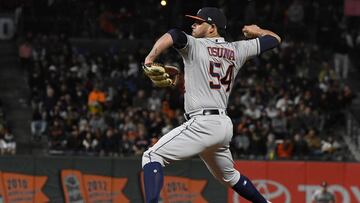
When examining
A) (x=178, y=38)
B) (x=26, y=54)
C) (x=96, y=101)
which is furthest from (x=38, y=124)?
(x=178, y=38)

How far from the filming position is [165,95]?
67.1ft

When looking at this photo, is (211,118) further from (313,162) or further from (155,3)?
(155,3)

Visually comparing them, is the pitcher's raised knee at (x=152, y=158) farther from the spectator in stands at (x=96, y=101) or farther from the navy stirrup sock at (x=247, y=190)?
the spectator in stands at (x=96, y=101)

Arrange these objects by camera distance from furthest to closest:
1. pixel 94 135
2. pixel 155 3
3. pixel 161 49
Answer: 1. pixel 155 3
2. pixel 94 135
3. pixel 161 49

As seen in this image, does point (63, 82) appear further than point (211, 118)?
Yes

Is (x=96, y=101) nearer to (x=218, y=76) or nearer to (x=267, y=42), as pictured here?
(x=267, y=42)

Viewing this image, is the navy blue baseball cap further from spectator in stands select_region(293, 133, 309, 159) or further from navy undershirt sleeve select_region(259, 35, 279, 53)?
spectator in stands select_region(293, 133, 309, 159)

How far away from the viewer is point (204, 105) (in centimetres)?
768

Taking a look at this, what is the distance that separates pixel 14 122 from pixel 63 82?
1420mm

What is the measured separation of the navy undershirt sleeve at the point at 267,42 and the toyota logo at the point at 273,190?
756 centimetres

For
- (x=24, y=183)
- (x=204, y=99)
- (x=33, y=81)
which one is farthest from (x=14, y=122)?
(x=204, y=99)

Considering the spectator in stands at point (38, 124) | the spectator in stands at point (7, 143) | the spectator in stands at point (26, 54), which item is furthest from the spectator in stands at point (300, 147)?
the spectator in stands at point (26, 54)

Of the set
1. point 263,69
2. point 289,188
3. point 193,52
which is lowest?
point 289,188

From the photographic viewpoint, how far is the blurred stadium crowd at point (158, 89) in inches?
719
